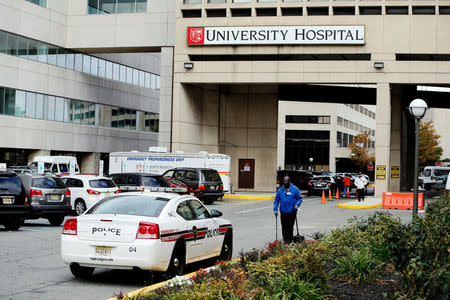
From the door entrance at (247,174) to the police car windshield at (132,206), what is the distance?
40095 millimetres

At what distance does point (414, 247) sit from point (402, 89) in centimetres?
4657

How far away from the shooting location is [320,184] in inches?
1737

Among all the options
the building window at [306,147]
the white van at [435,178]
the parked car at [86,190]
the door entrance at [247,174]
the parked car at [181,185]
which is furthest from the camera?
the building window at [306,147]

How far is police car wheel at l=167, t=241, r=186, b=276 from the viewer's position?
9906mm

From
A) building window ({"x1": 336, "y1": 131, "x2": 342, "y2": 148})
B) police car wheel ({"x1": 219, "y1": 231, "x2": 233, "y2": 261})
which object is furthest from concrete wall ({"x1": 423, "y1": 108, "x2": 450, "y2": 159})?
police car wheel ({"x1": 219, "y1": 231, "x2": 233, "y2": 261})

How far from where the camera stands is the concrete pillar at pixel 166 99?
45.0 meters

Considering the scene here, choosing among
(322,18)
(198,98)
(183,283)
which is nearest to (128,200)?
(183,283)

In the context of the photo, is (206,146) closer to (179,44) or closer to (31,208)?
(179,44)

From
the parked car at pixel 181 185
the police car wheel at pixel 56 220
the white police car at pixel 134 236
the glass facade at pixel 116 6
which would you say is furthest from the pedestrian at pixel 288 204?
the glass facade at pixel 116 6

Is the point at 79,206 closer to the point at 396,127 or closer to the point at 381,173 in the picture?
the point at 381,173

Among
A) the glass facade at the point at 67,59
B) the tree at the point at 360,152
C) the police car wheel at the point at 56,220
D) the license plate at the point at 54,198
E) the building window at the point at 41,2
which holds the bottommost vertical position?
the police car wheel at the point at 56,220

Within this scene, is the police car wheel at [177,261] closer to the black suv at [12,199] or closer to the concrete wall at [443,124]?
the black suv at [12,199]

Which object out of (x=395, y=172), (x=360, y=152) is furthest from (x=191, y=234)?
(x=360, y=152)

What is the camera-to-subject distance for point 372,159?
92188mm
